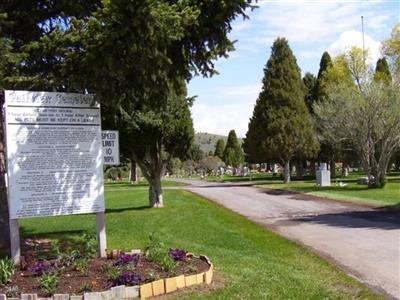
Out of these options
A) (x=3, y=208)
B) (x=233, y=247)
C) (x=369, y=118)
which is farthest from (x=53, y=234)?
(x=369, y=118)

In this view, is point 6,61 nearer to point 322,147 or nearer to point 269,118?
point 269,118

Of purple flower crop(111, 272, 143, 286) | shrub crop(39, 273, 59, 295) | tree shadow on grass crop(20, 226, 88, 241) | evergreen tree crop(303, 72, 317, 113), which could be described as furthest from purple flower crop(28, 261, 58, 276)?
evergreen tree crop(303, 72, 317, 113)

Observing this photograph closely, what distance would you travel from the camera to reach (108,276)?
7070 millimetres

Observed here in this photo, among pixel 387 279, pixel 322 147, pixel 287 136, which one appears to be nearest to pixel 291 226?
pixel 387 279

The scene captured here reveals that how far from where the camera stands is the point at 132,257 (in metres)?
7.78

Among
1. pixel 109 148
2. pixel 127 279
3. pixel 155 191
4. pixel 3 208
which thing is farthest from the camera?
pixel 155 191

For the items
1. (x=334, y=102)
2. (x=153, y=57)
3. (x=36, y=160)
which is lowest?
(x=36, y=160)

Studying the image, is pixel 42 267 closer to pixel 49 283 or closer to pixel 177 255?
pixel 49 283

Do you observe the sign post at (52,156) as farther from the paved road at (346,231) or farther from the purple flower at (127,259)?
the paved road at (346,231)

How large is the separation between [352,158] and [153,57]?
48441 mm

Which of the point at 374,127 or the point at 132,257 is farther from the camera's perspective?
the point at 374,127

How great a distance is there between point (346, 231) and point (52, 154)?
8.61 m

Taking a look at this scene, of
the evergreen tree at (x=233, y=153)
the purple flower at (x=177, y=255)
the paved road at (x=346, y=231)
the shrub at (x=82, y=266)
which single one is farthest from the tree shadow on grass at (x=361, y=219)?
the evergreen tree at (x=233, y=153)

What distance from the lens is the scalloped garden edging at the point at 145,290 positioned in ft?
20.5
